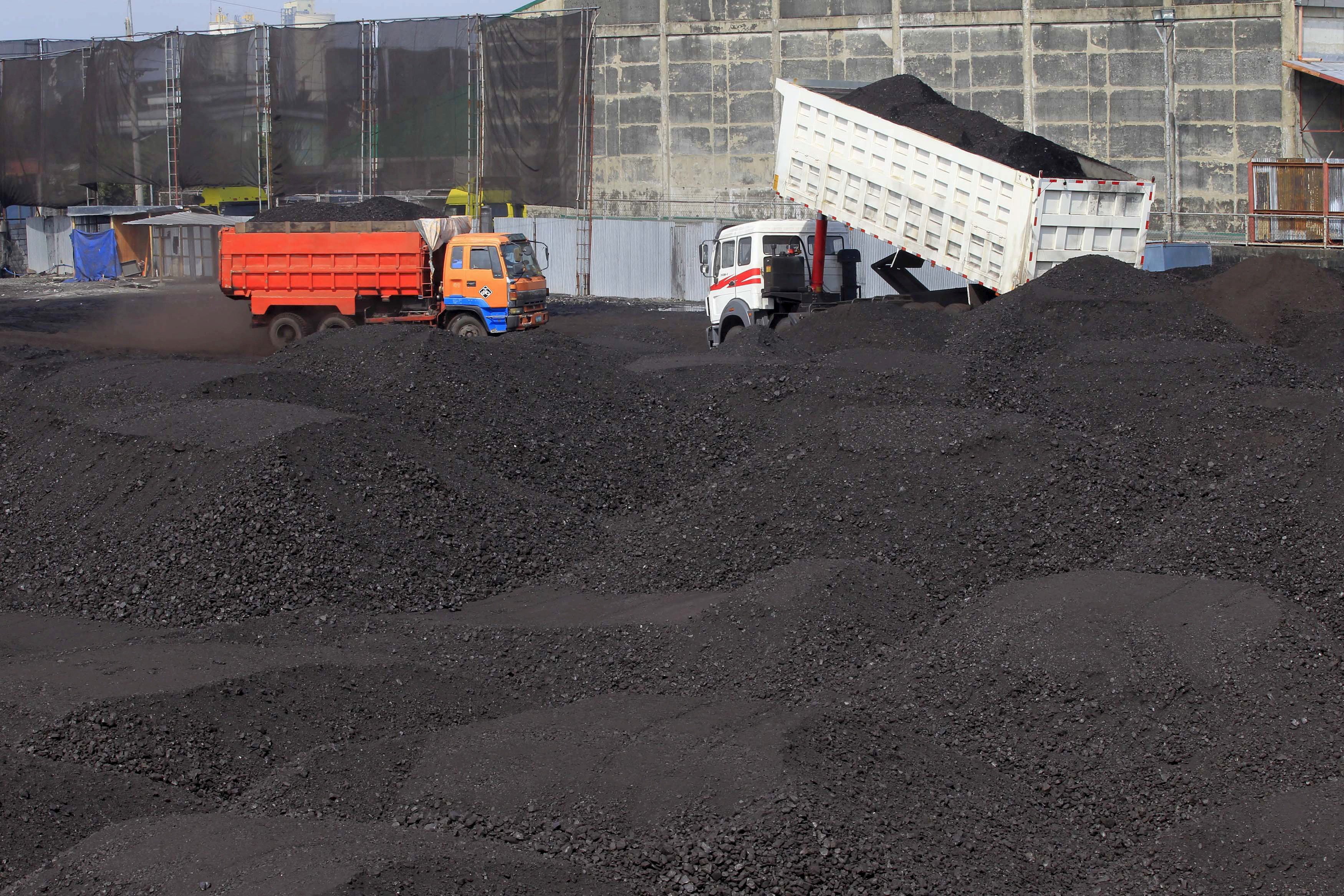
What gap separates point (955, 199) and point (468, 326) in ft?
28.0

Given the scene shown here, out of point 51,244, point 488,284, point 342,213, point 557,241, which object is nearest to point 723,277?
point 488,284

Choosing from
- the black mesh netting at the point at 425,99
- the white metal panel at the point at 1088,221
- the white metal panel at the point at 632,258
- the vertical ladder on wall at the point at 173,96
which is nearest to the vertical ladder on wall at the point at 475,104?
the black mesh netting at the point at 425,99

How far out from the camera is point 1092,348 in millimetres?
15359

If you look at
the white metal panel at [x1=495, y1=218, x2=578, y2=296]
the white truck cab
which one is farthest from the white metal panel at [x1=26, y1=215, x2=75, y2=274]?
the white truck cab

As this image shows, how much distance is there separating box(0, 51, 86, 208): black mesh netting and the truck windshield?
2681cm

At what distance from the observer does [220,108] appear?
38812mm

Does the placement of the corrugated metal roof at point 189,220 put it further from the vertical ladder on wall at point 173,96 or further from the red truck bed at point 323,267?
the red truck bed at point 323,267

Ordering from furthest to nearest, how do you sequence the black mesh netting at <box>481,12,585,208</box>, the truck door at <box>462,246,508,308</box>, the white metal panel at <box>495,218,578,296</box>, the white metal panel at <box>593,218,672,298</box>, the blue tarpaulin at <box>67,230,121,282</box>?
the blue tarpaulin at <box>67,230,121,282</box>, the black mesh netting at <box>481,12,585,208</box>, the white metal panel at <box>495,218,578,296</box>, the white metal panel at <box>593,218,672,298</box>, the truck door at <box>462,246,508,308</box>

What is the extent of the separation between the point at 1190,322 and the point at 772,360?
5354 mm

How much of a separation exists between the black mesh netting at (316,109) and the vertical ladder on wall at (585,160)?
6732 mm

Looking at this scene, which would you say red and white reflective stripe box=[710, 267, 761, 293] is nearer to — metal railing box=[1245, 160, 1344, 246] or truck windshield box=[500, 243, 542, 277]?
truck windshield box=[500, 243, 542, 277]

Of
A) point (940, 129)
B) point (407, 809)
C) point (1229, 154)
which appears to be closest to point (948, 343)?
point (940, 129)

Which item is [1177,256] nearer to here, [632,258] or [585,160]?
[632,258]

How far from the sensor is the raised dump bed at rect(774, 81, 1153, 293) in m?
17.8
